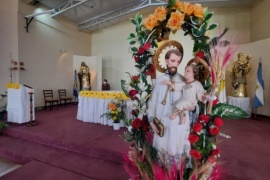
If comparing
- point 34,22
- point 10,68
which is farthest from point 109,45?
point 10,68

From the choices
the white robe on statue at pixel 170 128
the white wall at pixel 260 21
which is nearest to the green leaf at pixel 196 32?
the white robe on statue at pixel 170 128

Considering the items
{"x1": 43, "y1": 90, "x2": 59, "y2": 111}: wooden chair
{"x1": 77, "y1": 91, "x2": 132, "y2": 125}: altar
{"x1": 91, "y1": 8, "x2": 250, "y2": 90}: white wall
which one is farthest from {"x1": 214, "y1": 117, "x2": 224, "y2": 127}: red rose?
{"x1": 91, "y1": 8, "x2": 250, "y2": 90}: white wall

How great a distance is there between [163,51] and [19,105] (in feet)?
13.1

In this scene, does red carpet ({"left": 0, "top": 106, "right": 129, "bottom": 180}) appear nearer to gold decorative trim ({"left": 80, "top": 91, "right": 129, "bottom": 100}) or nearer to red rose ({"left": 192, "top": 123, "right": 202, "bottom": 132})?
gold decorative trim ({"left": 80, "top": 91, "right": 129, "bottom": 100})

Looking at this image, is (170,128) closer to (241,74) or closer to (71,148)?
(71,148)

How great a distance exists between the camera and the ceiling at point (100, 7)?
588cm

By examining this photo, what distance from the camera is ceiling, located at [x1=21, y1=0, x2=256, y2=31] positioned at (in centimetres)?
588

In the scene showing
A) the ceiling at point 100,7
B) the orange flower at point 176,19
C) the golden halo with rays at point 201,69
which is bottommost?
the golden halo with rays at point 201,69

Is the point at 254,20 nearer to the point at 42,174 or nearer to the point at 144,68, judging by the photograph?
the point at 144,68

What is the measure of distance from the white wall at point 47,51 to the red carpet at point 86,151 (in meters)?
2.65

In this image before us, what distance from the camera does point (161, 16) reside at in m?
1.29

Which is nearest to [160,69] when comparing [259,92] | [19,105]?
[19,105]

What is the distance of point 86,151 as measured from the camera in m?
2.96

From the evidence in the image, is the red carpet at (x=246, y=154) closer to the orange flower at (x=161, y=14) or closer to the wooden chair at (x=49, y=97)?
the orange flower at (x=161, y=14)
